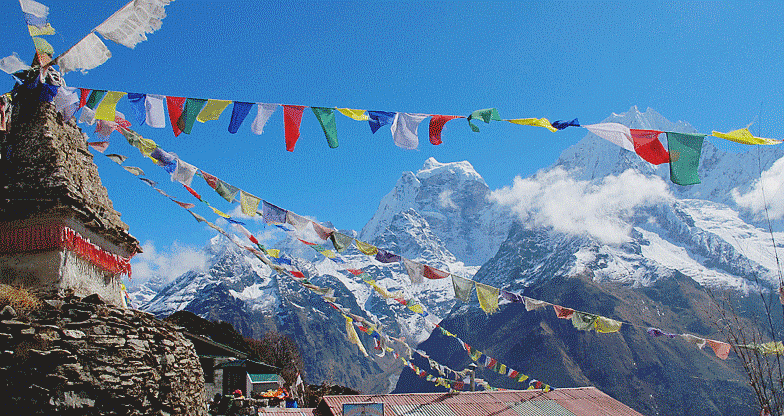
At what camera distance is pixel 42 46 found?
8.19 m

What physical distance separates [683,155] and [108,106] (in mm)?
8550

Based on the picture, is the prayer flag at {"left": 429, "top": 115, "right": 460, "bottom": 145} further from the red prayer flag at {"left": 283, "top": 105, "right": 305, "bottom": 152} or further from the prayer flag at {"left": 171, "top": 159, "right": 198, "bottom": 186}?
the prayer flag at {"left": 171, "top": 159, "right": 198, "bottom": 186}

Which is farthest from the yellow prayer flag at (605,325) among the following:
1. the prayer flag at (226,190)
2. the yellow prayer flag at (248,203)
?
the prayer flag at (226,190)

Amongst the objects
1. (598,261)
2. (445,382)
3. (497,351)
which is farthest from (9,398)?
(598,261)

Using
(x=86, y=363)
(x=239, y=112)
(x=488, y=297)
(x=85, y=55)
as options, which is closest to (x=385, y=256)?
(x=488, y=297)

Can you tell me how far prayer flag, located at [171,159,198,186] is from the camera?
9.09 meters

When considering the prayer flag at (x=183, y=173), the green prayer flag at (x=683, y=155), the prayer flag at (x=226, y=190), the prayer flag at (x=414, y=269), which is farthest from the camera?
the prayer flag at (x=414, y=269)

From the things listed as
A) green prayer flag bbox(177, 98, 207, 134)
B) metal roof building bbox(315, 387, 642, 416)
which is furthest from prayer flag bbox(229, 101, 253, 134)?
metal roof building bbox(315, 387, 642, 416)

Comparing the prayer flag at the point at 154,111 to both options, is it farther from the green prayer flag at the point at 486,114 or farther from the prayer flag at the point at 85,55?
the green prayer flag at the point at 486,114

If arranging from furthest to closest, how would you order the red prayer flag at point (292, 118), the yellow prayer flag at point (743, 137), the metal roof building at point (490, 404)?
the metal roof building at point (490, 404) → the red prayer flag at point (292, 118) → the yellow prayer flag at point (743, 137)

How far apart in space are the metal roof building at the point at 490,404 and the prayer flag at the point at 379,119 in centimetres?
1101

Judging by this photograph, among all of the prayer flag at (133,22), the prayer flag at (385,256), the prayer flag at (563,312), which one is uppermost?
the prayer flag at (133,22)

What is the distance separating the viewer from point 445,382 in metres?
19.4

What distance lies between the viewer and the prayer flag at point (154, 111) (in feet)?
26.9
